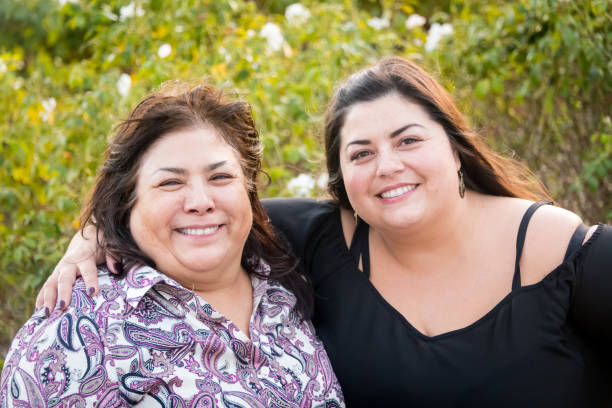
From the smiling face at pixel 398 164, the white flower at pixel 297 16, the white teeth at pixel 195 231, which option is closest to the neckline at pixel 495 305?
the smiling face at pixel 398 164

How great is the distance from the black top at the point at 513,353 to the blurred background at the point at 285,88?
983 mm

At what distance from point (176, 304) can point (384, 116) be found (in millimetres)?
949

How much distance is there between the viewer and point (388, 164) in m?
2.31

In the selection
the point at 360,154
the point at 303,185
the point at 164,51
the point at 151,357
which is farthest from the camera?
the point at 164,51

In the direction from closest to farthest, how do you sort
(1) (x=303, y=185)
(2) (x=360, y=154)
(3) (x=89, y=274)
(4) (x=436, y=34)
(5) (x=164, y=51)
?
(3) (x=89, y=274)
(2) (x=360, y=154)
(1) (x=303, y=185)
(5) (x=164, y=51)
(4) (x=436, y=34)

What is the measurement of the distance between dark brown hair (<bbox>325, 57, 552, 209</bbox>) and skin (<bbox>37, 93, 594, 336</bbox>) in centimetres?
4

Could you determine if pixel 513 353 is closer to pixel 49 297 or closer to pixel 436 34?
pixel 49 297

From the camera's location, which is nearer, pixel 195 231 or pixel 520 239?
pixel 195 231

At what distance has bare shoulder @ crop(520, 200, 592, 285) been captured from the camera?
2.23 metres

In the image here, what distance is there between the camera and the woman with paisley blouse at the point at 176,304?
73.7 inches

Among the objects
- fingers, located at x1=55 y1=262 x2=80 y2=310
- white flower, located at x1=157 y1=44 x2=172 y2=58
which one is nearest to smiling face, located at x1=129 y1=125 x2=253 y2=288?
fingers, located at x1=55 y1=262 x2=80 y2=310

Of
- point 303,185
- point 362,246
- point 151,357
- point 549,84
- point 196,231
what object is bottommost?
point 151,357

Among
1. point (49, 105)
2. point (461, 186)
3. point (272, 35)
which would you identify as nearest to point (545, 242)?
point (461, 186)

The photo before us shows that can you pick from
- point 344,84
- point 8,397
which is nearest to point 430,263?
point 344,84
